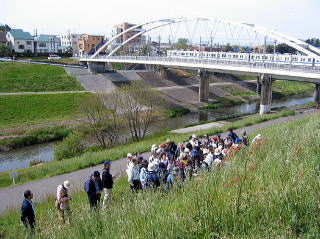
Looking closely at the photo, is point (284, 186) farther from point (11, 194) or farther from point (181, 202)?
point (11, 194)

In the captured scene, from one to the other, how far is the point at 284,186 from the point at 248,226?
2.96ft

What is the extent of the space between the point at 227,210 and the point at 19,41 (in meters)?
71.8

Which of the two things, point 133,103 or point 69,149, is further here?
point 133,103

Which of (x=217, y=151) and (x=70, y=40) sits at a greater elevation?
(x=70, y=40)

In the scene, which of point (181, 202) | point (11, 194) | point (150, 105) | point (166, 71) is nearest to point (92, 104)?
point (150, 105)

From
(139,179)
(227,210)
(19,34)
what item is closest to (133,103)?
(139,179)

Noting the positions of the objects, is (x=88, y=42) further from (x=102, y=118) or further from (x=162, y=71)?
(x=102, y=118)

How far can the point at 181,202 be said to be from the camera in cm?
500

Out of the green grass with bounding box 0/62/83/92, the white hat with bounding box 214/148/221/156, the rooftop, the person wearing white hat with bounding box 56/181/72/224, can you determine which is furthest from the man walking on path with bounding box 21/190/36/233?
the rooftop

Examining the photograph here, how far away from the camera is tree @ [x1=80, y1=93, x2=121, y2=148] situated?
959 inches

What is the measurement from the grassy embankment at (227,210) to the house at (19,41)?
227ft

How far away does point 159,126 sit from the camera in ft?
102

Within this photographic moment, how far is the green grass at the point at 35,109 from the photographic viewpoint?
29833mm

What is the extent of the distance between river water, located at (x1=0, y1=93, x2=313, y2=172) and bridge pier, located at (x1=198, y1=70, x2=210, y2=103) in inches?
151
